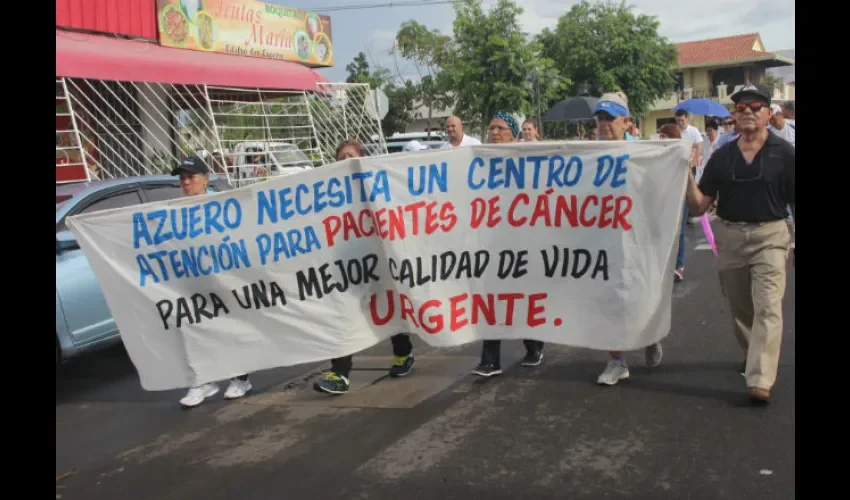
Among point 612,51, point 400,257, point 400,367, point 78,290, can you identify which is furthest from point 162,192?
point 612,51

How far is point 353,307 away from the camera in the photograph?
5.73 m

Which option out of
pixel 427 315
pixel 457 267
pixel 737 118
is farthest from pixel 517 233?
pixel 737 118

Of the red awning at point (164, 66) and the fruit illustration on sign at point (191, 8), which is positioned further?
the fruit illustration on sign at point (191, 8)

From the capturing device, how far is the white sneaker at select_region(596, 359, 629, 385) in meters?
5.66

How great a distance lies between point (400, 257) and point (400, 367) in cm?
117

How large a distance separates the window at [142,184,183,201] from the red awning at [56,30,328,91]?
5987 millimetres

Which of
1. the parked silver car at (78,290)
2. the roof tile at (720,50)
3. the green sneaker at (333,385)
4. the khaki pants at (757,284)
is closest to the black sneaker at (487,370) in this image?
the green sneaker at (333,385)

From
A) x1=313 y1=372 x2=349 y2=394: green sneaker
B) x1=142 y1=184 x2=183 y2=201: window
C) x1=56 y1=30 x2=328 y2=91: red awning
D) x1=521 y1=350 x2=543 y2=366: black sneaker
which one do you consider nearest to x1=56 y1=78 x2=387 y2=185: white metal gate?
x1=56 y1=30 x2=328 y2=91: red awning

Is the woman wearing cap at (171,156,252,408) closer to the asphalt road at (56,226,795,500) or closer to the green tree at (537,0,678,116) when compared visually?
the asphalt road at (56,226,795,500)

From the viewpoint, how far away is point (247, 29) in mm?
18484

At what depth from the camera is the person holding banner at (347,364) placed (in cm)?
602

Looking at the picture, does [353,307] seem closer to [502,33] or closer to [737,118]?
[737,118]

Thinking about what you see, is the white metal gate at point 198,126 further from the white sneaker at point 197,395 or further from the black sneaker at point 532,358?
the black sneaker at point 532,358

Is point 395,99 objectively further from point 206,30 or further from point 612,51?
point 206,30
